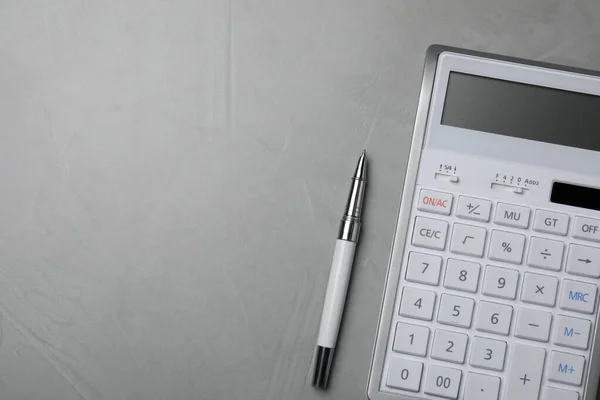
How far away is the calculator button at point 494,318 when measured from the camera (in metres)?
0.47

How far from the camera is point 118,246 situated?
1.69 feet

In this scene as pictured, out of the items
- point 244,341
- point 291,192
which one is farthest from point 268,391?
point 291,192

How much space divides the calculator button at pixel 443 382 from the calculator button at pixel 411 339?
15 mm

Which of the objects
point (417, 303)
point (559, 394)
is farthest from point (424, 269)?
point (559, 394)

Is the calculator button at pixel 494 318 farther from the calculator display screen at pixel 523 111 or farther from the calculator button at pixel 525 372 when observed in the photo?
the calculator display screen at pixel 523 111

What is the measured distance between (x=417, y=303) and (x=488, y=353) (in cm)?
6

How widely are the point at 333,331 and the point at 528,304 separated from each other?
0.14 meters

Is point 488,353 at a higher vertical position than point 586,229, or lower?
lower

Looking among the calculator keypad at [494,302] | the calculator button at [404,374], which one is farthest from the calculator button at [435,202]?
the calculator button at [404,374]

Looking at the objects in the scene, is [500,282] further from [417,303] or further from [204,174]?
[204,174]

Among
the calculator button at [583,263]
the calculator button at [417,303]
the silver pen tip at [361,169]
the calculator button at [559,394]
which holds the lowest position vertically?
the calculator button at [559,394]

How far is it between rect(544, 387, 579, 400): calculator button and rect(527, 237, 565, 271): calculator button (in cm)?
9

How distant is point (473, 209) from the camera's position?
478mm

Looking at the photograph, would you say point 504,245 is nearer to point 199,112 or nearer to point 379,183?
point 379,183
